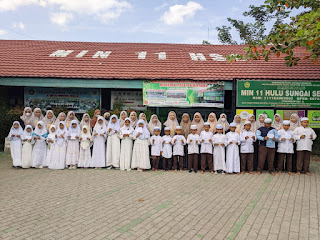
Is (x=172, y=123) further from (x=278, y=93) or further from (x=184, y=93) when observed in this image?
(x=278, y=93)

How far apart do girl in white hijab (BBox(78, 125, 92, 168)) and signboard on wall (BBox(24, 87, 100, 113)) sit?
361 cm

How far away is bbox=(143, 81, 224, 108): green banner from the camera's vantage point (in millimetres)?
10344

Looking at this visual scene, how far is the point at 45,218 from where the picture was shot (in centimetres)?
423

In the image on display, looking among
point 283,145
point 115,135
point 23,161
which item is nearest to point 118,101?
point 115,135

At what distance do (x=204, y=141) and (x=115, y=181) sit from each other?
8.56ft

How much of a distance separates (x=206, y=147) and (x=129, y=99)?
518 cm

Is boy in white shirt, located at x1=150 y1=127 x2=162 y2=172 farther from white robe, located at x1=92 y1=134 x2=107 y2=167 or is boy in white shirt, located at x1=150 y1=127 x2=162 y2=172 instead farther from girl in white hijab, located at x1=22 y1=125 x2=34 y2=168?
girl in white hijab, located at x1=22 y1=125 x2=34 y2=168

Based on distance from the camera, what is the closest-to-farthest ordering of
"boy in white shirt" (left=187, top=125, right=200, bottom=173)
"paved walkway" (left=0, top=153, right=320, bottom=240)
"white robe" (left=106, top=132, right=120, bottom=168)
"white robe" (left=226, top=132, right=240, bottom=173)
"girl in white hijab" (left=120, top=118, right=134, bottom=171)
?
"paved walkway" (left=0, top=153, right=320, bottom=240) < "white robe" (left=226, top=132, right=240, bottom=173) < "boy in white shirt" (left=187, top=125, right=200, bottom=173) < "girl in white hijab" (left=120, top=118, right=134, bottom=171) < "white robe" (left=106, top=132, right=120, bottom=168)

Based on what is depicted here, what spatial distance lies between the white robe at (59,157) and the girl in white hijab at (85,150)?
471 mm

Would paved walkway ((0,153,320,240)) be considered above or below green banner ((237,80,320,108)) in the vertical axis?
below

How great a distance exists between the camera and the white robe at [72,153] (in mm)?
7871

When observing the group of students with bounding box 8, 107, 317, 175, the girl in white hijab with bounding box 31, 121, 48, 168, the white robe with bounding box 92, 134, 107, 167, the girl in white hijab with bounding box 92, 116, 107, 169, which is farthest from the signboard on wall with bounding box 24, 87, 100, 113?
Answer: the white robe with bounding box 92, 134, 107, 167

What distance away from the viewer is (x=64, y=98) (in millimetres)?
11414

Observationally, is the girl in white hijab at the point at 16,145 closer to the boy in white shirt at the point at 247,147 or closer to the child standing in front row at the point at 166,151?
the child standing in front row at the point at 166,151
